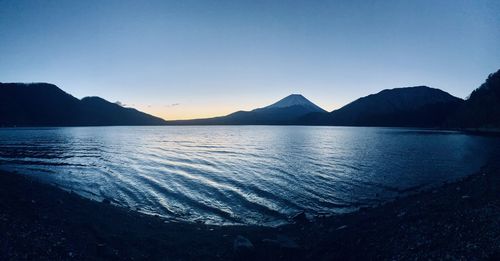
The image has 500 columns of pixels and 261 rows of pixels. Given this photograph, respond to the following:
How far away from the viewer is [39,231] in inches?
395

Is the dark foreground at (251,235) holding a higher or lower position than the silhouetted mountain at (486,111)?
lower

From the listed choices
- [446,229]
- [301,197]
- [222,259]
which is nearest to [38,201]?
[222,259]

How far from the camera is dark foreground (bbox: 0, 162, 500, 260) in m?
8.53

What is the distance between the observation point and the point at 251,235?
13242 millimetres

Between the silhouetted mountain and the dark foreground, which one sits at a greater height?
the silhouetted mountain

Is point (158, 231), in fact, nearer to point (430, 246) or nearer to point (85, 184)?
point (430, 246)

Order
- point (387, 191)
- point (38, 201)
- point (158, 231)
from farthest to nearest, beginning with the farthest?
1. point (387, 191)
2. point (38, 201)
3. point (158, 231)

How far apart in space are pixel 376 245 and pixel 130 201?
18.3 metres

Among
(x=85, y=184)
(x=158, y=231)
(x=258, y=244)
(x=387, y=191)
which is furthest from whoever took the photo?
(x=85, y=184)

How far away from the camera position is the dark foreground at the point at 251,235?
8531 millimetres

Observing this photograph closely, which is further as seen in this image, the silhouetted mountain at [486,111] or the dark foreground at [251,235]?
the silhouetted mountain at [486,111]

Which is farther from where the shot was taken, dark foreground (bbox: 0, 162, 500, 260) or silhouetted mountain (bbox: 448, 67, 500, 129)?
silhouetted mountain (bbox: 448, 67, 500, 129)

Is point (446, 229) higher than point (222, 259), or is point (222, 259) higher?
point (446, 229)

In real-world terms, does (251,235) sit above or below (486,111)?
below
